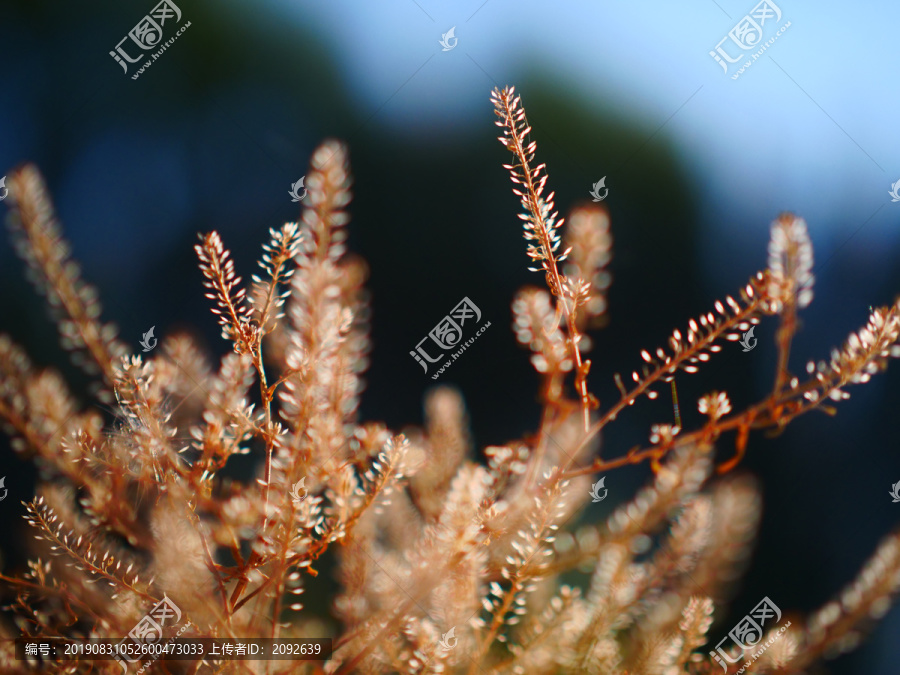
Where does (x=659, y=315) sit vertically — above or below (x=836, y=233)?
below

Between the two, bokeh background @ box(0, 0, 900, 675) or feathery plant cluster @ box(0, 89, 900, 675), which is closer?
feathery plant cluster @ box(0, 89, 900, 675)

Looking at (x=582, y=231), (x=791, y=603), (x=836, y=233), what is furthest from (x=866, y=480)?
(x=582, y=231)

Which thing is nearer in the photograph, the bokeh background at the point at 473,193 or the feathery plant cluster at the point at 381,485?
the feathery plant cluster at the point at 381,485

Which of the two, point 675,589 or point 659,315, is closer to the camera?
point 675,589

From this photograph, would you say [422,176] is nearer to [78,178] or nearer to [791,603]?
[78,178]

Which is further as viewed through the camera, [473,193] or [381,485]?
[473,193]

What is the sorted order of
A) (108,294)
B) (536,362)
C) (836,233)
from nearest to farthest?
(536,362)
(108,294)
(836,233)

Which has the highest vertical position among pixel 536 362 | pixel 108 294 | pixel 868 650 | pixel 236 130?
pixel 536 362

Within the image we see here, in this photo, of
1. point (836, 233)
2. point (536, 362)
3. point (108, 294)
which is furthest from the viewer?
point (836, 233)
